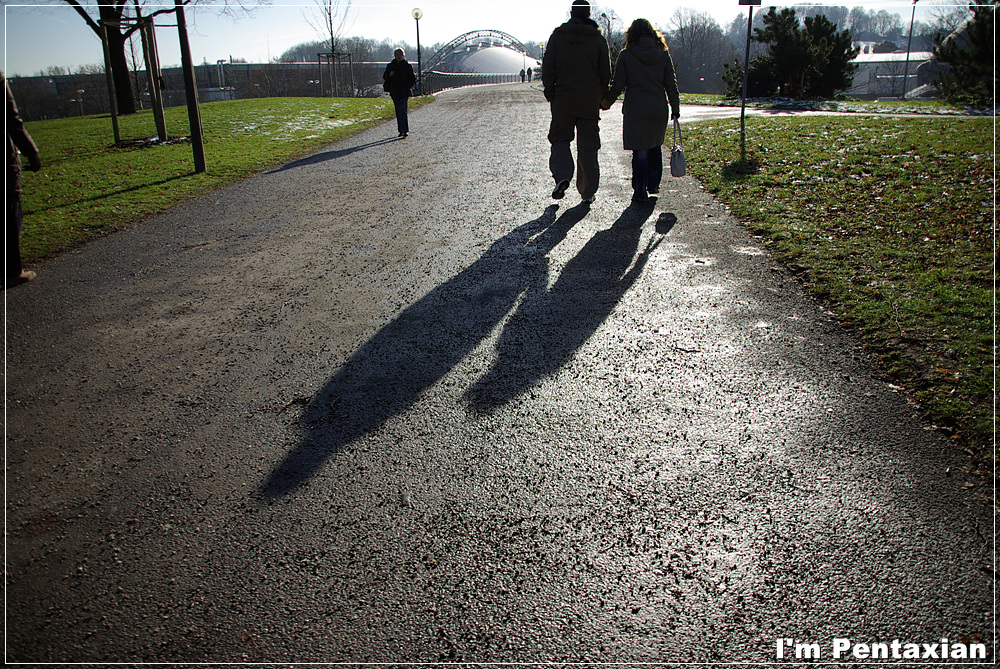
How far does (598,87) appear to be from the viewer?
7395 mm

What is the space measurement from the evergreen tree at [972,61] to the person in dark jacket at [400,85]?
14.1 m

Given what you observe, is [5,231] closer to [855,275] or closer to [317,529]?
[317,529]

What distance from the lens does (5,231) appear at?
210 inches

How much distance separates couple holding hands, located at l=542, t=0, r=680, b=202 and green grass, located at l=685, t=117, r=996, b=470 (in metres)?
1.33

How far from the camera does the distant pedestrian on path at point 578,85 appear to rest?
23.6 ft

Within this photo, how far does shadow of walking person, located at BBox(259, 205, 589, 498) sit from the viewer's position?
301 centimetres

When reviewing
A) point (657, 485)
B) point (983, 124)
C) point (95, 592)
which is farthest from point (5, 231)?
point (983, 124)

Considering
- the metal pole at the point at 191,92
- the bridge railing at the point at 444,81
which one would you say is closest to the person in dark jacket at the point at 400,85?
the metal pole at the point at 191,92

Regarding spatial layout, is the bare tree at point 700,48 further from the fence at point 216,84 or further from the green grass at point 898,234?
the green grass at point 898,234

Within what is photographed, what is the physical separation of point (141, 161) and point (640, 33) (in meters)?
10.1

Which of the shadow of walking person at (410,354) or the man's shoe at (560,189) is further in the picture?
the man's shoe at (560,189)

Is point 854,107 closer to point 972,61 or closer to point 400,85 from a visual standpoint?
point 972,61

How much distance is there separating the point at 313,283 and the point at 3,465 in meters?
2.66

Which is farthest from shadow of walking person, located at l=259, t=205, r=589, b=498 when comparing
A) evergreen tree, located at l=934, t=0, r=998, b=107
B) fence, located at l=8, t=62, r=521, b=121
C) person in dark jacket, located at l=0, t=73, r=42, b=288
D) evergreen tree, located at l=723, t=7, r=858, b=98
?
fence, located at l=8, t=62, r=521, b=121
